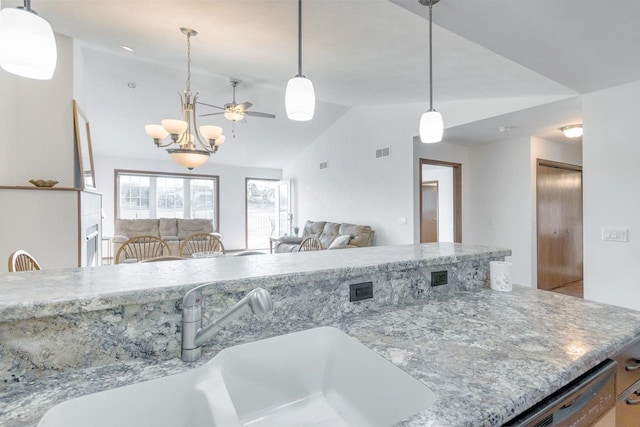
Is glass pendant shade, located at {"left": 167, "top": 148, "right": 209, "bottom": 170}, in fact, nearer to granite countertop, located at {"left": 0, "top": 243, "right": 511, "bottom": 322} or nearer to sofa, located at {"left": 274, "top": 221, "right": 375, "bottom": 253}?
granite countertop, located at {"left": 0, "top": 243, "right": 511, "bottom": 322}

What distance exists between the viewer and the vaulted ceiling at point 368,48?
173cm

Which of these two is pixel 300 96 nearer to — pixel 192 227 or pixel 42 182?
pixel 42 182

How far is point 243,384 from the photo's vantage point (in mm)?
920

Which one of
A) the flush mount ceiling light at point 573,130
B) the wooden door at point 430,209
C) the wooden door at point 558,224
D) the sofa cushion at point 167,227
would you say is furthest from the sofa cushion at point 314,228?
the flush mount ceiling light at point 573,130

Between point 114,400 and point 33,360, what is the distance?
0.83 feet

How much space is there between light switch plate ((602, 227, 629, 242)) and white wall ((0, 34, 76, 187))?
5.22 m

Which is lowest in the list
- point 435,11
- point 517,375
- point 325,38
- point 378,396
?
point 378,396

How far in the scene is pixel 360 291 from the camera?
1244 mm

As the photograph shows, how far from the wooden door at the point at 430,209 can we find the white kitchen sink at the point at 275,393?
6189 millimetres

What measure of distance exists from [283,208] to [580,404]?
8.04 meters

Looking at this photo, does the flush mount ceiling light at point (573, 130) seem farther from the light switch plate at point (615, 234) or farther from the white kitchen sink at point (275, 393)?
the white kitchen sink at point (275, 393)

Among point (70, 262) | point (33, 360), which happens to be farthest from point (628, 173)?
point (70, 262)

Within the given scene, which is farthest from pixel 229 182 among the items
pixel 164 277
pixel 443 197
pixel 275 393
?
pixel 275 393

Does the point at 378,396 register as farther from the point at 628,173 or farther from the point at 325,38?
the point at 628,173
